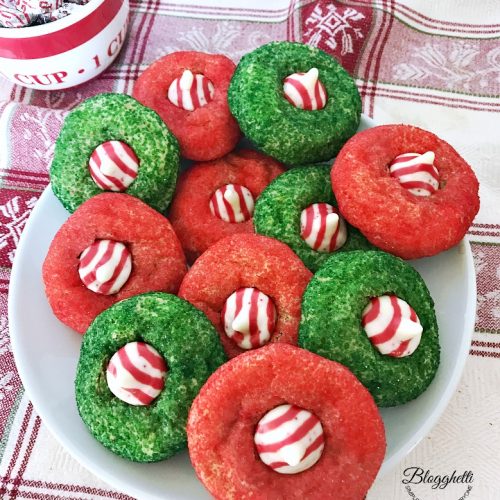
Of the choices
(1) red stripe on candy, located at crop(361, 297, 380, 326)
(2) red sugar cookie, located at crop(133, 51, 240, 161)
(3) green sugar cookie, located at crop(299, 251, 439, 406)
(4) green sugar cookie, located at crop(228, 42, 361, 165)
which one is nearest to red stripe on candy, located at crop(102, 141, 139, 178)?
(2) red sugar cookie, located at crop(133, 51, 240, 161)

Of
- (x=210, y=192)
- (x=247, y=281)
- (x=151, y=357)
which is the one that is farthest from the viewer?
(x=210, y=192)

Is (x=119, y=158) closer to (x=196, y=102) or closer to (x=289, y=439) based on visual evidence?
(x=196, y=102)

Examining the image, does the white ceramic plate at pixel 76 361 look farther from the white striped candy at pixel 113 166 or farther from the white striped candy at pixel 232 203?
the white striped candy at pixel 232 203

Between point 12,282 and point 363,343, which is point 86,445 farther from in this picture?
point 363,343

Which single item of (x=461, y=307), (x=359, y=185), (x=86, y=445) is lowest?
(x=86, y=445)

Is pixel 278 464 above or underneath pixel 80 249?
underneath

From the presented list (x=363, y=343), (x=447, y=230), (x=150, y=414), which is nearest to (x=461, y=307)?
(x=447, y=230)

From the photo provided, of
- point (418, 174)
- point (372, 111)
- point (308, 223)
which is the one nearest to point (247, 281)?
point (308, 223)
